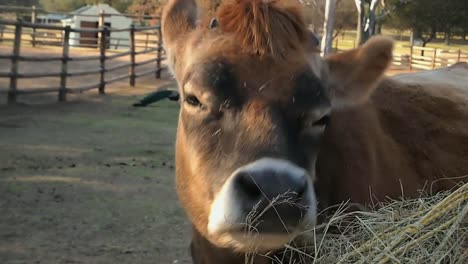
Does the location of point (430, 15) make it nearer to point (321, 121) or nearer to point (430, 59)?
point (430, 59)

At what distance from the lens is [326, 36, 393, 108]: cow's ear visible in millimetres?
3701

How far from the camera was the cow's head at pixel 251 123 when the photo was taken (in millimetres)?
2688

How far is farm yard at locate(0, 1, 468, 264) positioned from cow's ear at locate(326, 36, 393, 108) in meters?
0.73

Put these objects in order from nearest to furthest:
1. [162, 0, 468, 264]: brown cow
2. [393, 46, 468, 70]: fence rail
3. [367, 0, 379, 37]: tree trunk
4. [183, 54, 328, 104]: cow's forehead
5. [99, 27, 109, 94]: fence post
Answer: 1. [162, 0, 468, 264]: brown cow
2. [183, 54, 328, 104]: cow's forehead
3. [99, 27, 109, 94]: fence post
4. [367, 0, 379, 37]: tree trunk
5. [393, 46, 468, 70]: fence rail

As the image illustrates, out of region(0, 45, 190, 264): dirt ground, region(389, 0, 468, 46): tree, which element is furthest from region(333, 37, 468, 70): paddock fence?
region(0, 45, 190, 264): dirt ground

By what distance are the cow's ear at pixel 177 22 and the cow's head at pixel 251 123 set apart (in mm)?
118

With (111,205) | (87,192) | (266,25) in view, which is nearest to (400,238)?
(266,25)

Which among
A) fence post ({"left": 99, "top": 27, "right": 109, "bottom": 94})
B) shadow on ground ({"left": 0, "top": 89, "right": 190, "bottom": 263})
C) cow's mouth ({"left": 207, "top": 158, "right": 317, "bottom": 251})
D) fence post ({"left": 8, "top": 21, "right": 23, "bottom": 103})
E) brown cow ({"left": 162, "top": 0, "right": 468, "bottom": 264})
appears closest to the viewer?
cow's mouth ({"left": 207, "top": 158, "right": 317, "bottom": 251})

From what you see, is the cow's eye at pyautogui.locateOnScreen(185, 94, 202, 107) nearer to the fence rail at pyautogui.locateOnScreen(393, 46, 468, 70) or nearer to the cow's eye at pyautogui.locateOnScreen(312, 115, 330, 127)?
the cow's eye at pyautogui.locateOnScreen(312, 115, 330, 127)

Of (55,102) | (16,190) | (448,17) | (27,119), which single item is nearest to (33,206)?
(16,190)

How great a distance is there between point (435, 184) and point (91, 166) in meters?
5.92

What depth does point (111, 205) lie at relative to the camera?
7281 millimetres

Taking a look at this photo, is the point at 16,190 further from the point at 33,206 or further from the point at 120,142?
the point at 120,142

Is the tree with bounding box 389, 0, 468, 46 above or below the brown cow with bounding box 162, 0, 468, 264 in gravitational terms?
above
